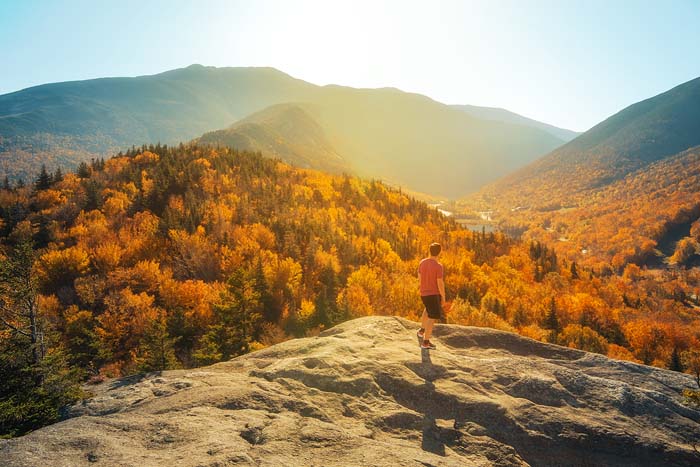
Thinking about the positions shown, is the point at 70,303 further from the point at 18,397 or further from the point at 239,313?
the point at 18,397

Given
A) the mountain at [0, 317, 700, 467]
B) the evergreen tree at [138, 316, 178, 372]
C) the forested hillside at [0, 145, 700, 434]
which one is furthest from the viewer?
the forested hillside at [0, 145, 700, 434]

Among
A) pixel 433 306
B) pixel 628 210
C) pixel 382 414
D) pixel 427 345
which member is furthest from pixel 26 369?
pixel 628 210

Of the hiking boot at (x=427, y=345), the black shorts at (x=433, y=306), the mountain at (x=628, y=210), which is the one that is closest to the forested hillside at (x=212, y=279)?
the hiking boot at (x=427, y=345)

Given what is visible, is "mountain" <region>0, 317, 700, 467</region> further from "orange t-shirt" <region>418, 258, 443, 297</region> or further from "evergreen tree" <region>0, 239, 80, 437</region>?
"evergreen tree" <region>0, 239, 80, 437</region>

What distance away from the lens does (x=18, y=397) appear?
878 centimetres

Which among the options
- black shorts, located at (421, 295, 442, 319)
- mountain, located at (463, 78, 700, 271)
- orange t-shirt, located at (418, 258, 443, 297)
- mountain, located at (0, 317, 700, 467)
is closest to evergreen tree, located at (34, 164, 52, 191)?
mountain, located at (0, 317, 700, 467)

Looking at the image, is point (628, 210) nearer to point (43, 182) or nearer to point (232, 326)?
point (232, 326)

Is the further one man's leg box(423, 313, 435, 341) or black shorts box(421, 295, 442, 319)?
man's leg box(423, 313, 435, 341)

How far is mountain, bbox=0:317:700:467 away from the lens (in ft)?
15.0

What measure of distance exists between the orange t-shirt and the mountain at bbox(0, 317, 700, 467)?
1.49m

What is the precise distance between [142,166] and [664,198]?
570 ft

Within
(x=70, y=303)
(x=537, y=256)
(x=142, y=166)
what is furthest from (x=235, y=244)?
(x=537, y=256)

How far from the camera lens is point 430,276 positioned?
336 inches

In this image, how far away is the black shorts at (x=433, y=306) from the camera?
27.0ft
